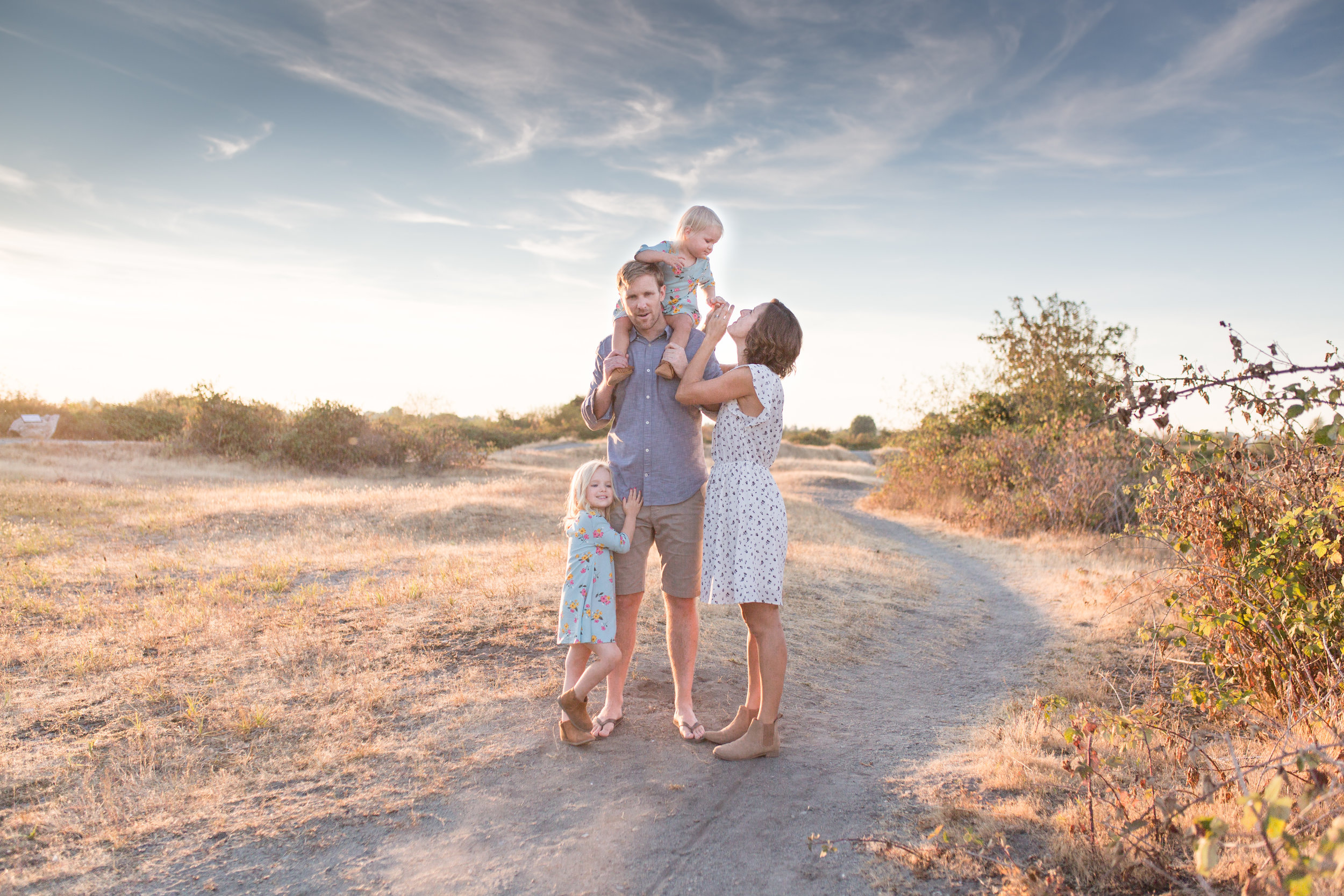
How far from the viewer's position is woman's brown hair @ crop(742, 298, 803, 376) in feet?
12.1

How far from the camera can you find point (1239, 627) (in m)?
4.15

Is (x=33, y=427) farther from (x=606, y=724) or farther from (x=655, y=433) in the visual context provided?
(x=655, y=433)

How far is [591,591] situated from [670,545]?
45 cm

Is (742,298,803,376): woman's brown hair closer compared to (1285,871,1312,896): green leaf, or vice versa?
(1285,871,1312,896): green leaf

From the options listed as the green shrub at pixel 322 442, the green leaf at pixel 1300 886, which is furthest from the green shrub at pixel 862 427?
the green leaf at pixel 1300 886

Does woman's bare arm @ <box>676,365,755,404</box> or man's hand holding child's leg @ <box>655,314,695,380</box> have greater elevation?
man's hand holding child's leg @ <box>655,314,695,380</box>

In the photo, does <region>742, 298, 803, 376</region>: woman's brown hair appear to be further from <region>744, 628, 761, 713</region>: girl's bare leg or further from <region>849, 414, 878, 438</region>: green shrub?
<region>849, 414, 878, 438</region>: green shrub

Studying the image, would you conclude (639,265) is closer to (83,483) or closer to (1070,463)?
(1070,463)

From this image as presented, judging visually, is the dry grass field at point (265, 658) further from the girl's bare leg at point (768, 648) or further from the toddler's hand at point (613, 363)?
the toddler's hand at point (613, 363)

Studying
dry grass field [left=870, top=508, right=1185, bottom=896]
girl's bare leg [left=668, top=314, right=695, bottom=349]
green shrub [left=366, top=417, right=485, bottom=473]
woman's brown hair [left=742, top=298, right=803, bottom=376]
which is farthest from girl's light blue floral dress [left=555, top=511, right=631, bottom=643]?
green shrub [left=366, top=417, right=485, bottom=473]

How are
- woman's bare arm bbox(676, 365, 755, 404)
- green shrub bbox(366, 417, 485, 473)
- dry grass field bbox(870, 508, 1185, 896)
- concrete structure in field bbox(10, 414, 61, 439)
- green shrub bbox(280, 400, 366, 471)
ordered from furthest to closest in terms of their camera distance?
concrete structure in field bbox(10, 414, 61, 439), green shrub bbox(366, 417, 485, 473), green shrub bbox(280, 400, 366, 471), woman's bare arm bbox(676, 365, 755, 404), dry grass field bbox(870, 508, 1185, 896)

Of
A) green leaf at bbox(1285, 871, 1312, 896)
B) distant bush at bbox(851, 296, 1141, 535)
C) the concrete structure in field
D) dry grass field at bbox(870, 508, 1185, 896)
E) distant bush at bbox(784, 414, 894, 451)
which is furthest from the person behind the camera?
distant bush at bbox(784, 414, 894, 451)

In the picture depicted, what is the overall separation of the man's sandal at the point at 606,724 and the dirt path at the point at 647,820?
44mm

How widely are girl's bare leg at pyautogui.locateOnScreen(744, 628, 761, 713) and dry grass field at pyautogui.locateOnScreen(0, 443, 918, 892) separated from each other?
44.3 inches
